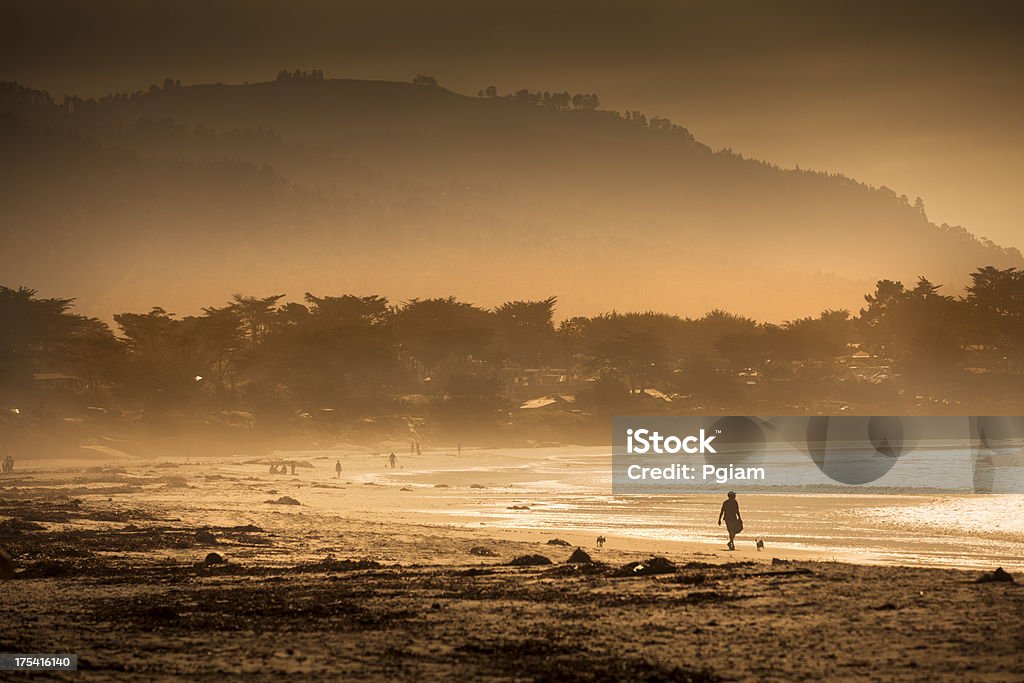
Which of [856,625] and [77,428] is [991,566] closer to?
[856,625]

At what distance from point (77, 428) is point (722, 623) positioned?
279 feet

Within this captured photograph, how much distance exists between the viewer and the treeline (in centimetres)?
11150

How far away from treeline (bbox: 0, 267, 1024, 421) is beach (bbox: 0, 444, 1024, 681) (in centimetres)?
7570

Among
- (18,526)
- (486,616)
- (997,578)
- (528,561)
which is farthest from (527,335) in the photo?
(486,616)

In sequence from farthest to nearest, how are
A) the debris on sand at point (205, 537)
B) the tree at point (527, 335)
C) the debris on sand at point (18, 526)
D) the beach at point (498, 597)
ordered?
the tree at point (527, 335), the debris on sand at point (18, 526), the debris on sand at point (205, 537), the beach at point (498, 597)

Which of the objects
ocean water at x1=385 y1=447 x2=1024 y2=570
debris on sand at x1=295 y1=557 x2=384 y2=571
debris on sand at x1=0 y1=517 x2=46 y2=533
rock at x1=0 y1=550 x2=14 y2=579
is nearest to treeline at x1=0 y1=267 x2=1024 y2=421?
ocean water at x1=385 y1=447 x2=1024 y2=570

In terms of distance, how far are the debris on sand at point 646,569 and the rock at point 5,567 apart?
31.0 feet

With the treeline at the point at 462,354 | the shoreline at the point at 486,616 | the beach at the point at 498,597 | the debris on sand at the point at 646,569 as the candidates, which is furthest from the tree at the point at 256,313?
the debris on sand at the point at 646,569

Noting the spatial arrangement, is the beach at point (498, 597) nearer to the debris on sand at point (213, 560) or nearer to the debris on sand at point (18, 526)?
the debris on sand at point (18, 526)

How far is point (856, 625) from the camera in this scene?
44.4 ft

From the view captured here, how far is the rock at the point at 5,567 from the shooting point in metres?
17.6

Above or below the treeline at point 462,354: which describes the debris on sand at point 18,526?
below

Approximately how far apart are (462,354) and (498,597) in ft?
439

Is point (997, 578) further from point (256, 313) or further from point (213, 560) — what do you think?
point (256, 313)
